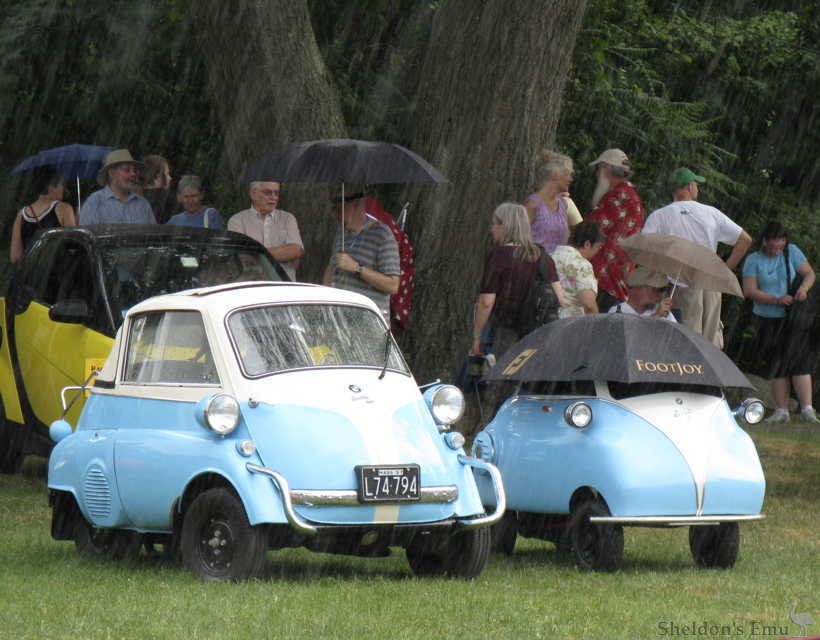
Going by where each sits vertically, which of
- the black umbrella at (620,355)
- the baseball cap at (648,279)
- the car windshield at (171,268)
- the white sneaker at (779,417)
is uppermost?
the baseball cap at (648,279)

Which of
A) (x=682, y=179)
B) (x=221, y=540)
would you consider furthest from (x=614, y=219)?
(x=221, y=540)

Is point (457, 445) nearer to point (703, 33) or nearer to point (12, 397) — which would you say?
point (12, 397)

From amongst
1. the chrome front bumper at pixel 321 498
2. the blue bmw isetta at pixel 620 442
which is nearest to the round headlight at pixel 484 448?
the blue bmw isetta at pixel 620 442

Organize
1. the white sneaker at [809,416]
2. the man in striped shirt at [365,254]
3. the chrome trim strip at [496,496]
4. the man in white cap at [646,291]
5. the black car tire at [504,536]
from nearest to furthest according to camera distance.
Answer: the chrome trim strip at [496,496] < the black car tire at [504,536] < the man in white cap at [646,291] < the man in striped shirt at [365,254] < the white sneaker at [809,416]

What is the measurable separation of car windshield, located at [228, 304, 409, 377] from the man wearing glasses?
380 cm

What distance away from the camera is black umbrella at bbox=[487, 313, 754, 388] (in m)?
10.4

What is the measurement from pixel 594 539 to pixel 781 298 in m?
9.67

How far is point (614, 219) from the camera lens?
14.6 meters

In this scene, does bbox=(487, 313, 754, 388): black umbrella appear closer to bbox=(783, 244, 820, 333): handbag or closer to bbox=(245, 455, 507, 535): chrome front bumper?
bbox=(245, 455, 507, 535): chrome front bumper

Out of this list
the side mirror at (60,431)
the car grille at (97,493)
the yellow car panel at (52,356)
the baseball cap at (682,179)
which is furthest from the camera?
the baseball cap at (682,179)

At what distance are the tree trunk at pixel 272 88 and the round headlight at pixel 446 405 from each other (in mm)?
5360

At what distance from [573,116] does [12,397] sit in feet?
37.6

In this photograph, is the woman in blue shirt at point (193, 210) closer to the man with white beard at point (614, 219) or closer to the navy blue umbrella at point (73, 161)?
the navy blue umbrella at point (73, 161)

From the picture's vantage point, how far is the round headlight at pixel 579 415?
10383 millimetres
